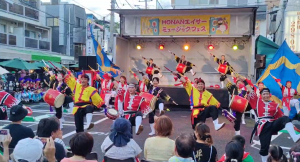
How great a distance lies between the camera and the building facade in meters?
28.1

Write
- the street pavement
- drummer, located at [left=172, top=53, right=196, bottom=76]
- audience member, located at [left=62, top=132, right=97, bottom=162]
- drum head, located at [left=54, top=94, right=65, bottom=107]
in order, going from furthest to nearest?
drummer, located at [left=172, top=53, right=196, bottom=76], drum head, located at [left=54, top=94, right=65, bottom=107], the street pavement, audience member, located at [left=62, top=132, right=97, bottom=162]

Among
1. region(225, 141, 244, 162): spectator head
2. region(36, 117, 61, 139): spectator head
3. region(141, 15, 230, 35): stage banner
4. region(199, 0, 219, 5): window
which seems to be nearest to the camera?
region(225, 141, 244, 162): spectator head

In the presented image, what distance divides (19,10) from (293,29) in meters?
19.2

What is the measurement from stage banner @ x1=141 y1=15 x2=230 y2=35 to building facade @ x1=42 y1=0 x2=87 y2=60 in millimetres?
17972

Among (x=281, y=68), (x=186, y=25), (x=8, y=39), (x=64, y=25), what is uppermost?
(x=64, y=25)

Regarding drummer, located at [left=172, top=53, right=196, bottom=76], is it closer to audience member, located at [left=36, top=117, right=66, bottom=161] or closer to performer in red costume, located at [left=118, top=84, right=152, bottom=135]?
performer in red costume, located at [left=118, top=84, right=152, bottom=135]

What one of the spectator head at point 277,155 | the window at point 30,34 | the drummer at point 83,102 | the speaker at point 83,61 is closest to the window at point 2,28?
the window at point 30,34

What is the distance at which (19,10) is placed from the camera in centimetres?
2250

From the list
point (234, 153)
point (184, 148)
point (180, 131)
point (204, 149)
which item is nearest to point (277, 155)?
point (234, 153)

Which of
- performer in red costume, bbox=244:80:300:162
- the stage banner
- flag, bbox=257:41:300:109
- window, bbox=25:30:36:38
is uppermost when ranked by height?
window, bbox=25:30:36:38

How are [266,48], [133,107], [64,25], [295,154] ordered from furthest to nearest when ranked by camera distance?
[64,25] → [266,48] → [133,107] → [295,154]

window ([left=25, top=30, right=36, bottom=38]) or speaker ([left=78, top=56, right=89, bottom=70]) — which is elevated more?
window ([left=25, top=30, right=36, bottom=38])

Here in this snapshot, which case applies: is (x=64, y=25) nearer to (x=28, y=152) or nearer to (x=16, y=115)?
(x=16, y=115)

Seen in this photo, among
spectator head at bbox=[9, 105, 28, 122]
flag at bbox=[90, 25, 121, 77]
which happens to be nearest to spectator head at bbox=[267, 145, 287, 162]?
spectator head at bbox=[9, 105, 28, 122]
